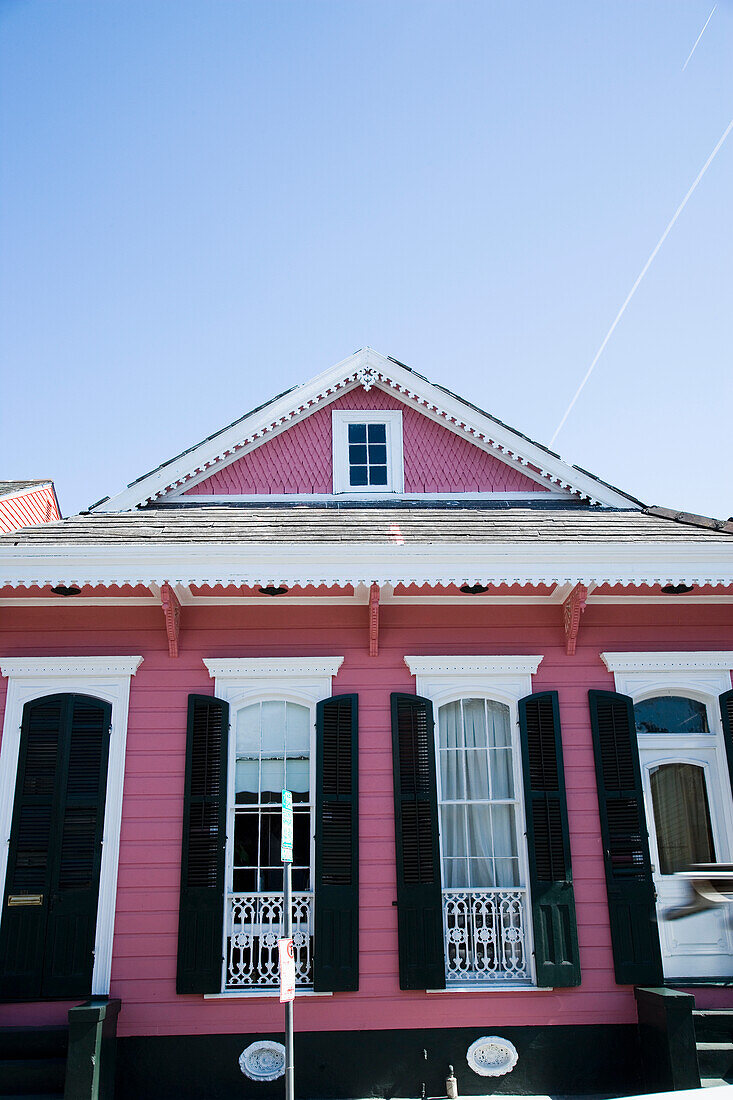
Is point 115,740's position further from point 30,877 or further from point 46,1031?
point 46,1031

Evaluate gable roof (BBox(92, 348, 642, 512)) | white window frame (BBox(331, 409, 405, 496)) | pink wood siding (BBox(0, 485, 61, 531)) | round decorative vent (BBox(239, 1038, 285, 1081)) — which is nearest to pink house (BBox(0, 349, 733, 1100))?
round decorative vent (BBox(239, 1038, 285, 1081))

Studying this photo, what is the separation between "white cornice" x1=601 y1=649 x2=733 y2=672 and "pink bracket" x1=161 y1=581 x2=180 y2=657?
4.09m

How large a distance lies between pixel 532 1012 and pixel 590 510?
5.52 metres

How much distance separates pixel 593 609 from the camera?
28.3 feet

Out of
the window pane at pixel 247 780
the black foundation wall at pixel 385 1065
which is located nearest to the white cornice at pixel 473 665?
the window pane at pixel 247 780

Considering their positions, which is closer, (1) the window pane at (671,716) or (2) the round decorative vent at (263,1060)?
(2) the round decorative vent at (263,1060)

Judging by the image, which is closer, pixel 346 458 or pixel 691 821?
pixel 691 821

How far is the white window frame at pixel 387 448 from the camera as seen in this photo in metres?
11.0

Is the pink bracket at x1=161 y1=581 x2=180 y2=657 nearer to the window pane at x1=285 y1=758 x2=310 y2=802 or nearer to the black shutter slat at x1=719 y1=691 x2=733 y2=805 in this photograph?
the window pane at x1=285 y1=758 x2=310 y2=802

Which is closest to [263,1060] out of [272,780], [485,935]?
[485,935]

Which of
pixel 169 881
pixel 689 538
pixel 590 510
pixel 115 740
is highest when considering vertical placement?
pixel 590 510

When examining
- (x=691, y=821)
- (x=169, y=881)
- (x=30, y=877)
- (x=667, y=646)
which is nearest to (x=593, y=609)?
(x=667, y=646)

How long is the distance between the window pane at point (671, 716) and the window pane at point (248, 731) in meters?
3.66

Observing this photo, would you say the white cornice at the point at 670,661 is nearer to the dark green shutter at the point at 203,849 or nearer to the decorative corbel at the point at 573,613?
the decorative corbel at the point at 573,613
